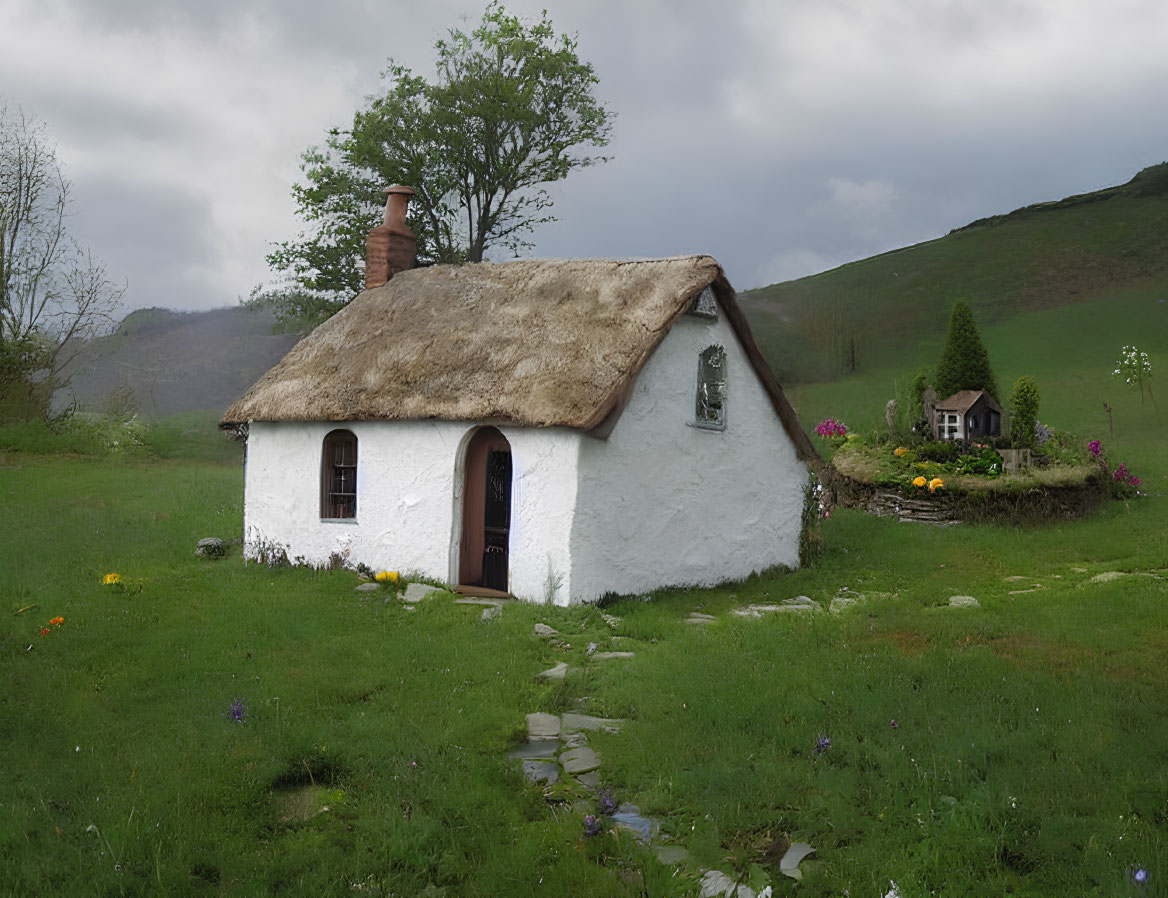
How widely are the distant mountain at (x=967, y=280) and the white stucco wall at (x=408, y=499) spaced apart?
102 feet

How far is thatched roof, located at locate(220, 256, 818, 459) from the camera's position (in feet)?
38.9

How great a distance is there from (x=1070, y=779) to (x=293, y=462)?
1206cm

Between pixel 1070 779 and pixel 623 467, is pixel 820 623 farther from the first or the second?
pixel 1070 779

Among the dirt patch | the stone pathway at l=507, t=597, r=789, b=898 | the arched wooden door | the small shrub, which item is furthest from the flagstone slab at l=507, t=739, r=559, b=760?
the small shrub

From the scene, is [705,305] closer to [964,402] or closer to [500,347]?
[500,347]

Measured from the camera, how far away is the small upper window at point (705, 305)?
512 inches

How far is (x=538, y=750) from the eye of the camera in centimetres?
686

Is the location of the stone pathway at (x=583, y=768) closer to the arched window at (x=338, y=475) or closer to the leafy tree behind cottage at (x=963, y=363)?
the arched window at (x=338, y=475)

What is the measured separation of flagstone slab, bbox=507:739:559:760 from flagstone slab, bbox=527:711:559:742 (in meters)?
0.08

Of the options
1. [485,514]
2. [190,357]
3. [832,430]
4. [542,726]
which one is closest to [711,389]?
[485,514]

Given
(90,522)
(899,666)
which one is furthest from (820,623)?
(90,522)

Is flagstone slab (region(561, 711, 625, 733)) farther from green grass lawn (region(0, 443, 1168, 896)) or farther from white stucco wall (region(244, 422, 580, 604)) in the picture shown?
white stucco wall (region(244, 422, 580, 604))

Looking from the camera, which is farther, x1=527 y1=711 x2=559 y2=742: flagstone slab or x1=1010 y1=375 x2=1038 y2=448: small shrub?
x1=1010 y1=375 x2=1038 y2=448: small shrub

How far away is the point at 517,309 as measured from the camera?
1364 centimetres
